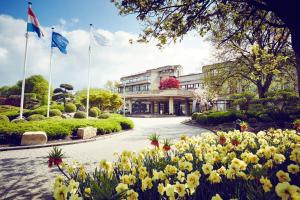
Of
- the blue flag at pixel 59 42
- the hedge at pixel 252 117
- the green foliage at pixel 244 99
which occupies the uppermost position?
the blue flag at pixel 59 42

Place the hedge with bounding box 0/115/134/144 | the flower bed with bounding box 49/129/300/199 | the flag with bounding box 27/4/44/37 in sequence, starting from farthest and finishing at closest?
the flag with bounding box 27/4/44/37 → the hedge with bounding box 0/115/134/144 → the flower bed with bounding box 49/129/300/199

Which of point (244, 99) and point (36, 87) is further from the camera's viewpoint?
point (36, 87)

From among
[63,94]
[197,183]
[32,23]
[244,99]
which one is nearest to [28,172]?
[197,183]

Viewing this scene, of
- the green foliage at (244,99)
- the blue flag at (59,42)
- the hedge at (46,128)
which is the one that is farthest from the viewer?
the green foliage at (244,99)

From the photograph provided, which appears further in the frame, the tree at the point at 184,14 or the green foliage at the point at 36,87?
the green foliage at the point at 36,87

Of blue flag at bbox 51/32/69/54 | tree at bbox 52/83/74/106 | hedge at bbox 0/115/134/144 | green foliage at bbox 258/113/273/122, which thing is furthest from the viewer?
tree at bbox 52/83/74/106

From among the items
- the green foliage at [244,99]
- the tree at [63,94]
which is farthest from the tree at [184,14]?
the tree at [63,94]

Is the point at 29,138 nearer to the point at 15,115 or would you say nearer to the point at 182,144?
the point at 182,144

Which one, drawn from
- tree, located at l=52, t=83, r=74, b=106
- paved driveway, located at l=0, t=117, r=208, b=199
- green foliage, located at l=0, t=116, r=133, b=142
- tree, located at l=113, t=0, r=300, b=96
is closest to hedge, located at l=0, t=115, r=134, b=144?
green foliage, located at l=0, t=116, r=133, b=142

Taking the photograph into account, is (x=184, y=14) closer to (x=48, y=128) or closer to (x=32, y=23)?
(x=48, y=128)

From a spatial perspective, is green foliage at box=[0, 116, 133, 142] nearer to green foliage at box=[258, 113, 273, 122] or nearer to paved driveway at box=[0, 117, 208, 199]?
paved driveway at box=[0, 117, 208, 199]

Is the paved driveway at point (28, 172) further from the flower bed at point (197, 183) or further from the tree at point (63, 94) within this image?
the tree at point (63, 94)

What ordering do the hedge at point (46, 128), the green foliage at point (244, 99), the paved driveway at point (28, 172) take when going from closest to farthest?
the paved driveway at point (28, 172)
the hedge at point (46, 128)
the green foliage at point (244, 99)

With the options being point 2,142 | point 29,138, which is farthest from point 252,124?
point 2,142
